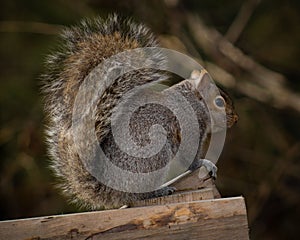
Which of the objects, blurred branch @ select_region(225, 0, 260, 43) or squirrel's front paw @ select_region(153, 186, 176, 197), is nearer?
squirrel's front paw @ select_region(153, 186, 176, 197)

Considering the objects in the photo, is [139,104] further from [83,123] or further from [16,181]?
[16,181]

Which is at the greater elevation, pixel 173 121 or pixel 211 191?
pixel 211 191

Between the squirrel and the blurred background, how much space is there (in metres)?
2.01

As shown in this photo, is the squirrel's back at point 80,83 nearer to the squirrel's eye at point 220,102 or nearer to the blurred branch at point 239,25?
the squirrel's eye at point 220,102

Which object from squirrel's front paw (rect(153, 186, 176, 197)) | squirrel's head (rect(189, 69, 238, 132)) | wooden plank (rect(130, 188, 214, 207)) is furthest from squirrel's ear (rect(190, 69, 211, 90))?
wooden plank (rect(130, 188, 214, 207))

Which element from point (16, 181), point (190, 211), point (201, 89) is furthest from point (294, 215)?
point (190, 211)

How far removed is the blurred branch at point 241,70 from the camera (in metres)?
3.96

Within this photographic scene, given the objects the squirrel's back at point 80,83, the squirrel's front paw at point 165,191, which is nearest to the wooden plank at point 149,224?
the squirrel's front paw at point 165,191

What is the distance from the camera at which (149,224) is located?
1.38 m

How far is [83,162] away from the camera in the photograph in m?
1.76

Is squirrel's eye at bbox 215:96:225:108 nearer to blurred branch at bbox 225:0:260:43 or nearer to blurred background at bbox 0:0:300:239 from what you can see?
blurred background at bbox 0:0:300:239

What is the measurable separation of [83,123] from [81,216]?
420mm

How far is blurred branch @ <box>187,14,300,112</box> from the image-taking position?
13.0 ft

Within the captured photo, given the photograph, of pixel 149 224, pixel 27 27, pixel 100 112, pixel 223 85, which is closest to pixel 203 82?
pixel 100 112
